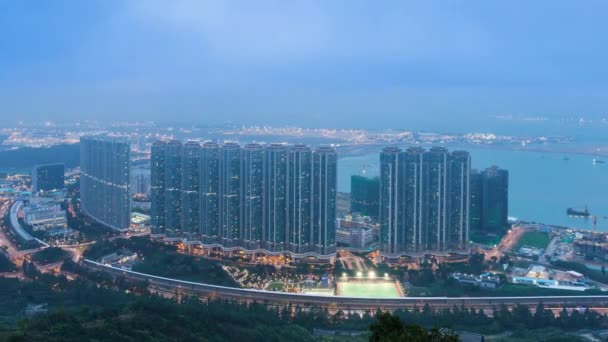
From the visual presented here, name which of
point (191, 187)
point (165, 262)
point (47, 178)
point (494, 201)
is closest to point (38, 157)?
point (47, 178)

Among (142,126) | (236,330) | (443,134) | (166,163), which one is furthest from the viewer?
(142,126)

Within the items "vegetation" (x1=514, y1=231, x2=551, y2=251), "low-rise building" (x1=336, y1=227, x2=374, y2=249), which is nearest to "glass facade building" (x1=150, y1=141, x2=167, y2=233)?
"low-rise building" (x1=336, y1=227, x2=374, y2=249)

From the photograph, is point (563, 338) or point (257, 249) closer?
point (563, 338)

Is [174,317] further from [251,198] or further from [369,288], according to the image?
[251,198]

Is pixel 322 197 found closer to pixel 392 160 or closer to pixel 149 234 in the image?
pixel 392 160

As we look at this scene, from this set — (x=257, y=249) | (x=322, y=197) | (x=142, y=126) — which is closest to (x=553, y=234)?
(x=322, y=197)
